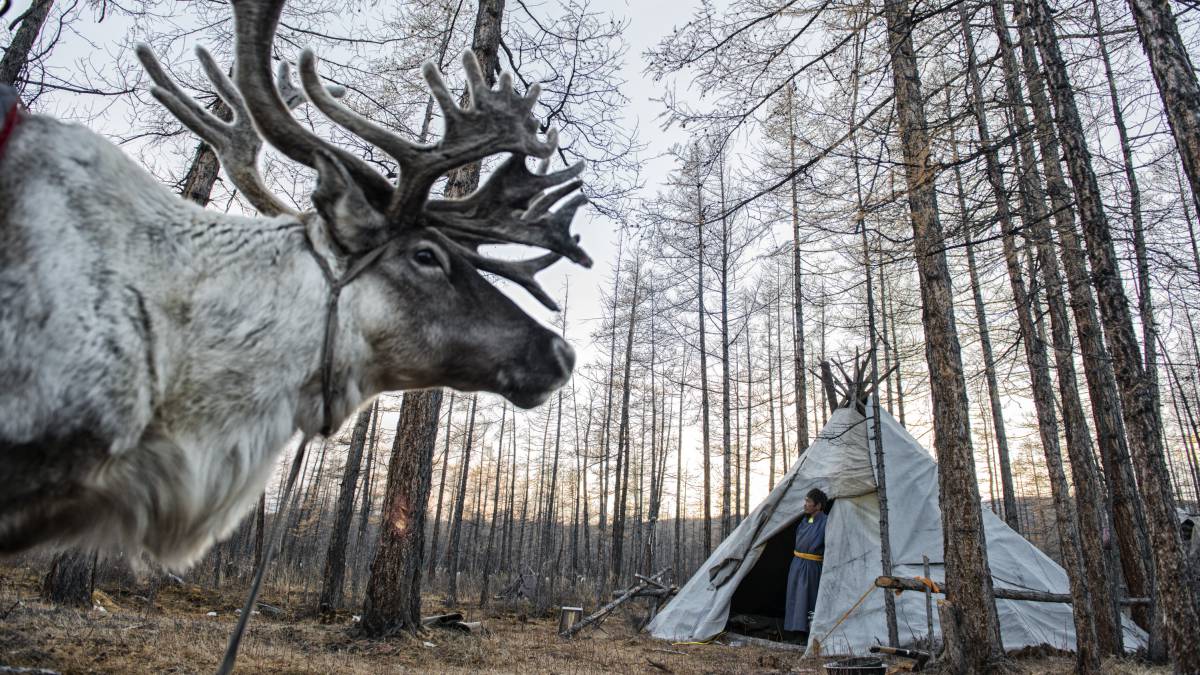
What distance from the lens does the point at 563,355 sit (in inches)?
88.5

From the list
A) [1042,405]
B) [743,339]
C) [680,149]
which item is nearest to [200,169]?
[680,149]

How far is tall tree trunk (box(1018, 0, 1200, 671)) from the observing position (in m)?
3.80

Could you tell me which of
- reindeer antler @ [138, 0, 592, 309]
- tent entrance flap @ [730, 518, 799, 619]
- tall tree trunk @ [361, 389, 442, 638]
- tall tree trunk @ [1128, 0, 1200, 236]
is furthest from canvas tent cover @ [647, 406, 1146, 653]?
reindeer antler @ [138, 0, 592, 309]

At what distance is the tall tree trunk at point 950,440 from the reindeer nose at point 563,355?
15.3 feet

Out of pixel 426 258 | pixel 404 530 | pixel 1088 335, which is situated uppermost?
pixel 1088 335

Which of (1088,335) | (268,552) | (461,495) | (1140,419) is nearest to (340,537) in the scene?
(268,552)

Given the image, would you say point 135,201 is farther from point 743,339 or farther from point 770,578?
point 743,339

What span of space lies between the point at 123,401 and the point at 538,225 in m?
1.49

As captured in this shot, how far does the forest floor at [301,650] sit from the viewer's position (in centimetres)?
452

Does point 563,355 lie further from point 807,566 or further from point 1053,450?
point 807,566

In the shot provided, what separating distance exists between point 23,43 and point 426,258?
7.15 m

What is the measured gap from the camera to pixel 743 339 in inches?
1168

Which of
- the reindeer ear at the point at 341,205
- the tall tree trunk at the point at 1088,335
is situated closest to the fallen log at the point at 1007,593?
the tall tree trunk at the point at 1088,335

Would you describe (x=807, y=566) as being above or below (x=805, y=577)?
above
